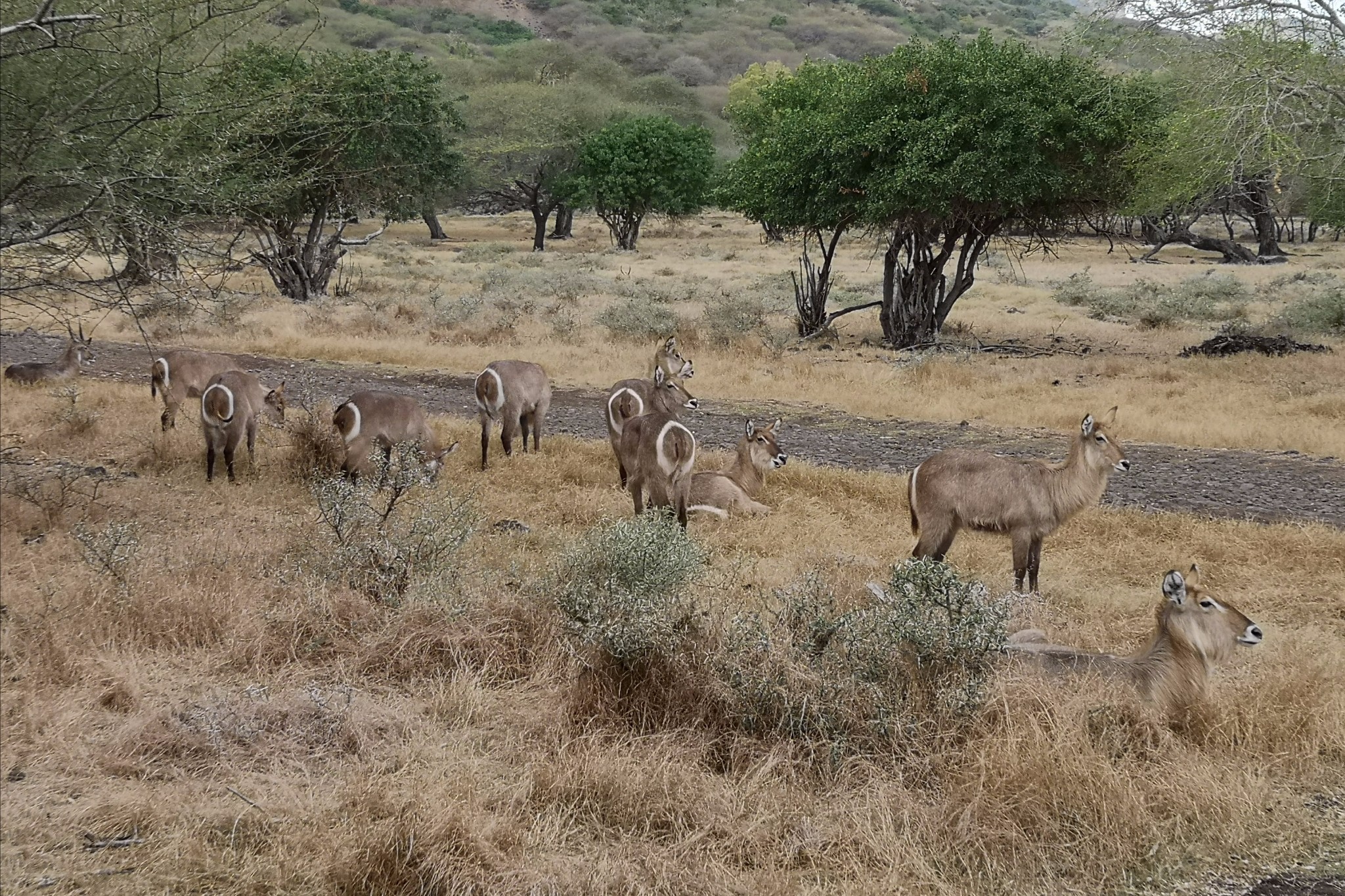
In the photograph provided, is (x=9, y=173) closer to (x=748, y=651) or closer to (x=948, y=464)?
(x=748, y=651)

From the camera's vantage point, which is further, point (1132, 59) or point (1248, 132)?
point (1132, 59)

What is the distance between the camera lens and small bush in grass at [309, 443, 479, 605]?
545cm

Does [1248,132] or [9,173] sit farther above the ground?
[1248,132]

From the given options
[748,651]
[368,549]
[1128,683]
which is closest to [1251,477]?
[1128,683]

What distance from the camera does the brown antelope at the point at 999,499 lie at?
670cm

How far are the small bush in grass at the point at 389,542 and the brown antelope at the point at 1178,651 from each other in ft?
9.80

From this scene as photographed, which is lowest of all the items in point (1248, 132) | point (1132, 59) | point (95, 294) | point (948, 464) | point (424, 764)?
point (424, 764)

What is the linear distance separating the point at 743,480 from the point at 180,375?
5947 millimetres

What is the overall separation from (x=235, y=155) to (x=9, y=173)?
1.61 meters

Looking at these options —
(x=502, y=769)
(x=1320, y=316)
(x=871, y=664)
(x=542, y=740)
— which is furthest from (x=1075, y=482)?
(x=1320, y=316)

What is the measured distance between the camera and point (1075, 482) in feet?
22.7

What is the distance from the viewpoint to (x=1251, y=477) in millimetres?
9992

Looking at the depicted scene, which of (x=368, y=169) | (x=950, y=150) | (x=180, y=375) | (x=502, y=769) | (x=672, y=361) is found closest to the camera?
(x=502, y=769)

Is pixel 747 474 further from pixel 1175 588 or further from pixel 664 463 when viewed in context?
pixel 1175 588
